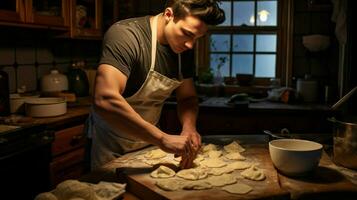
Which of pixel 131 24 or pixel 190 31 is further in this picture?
pixel 131 24

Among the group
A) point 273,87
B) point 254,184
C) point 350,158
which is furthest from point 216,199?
point 273,87

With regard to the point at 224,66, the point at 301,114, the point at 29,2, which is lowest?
the point at 301,114

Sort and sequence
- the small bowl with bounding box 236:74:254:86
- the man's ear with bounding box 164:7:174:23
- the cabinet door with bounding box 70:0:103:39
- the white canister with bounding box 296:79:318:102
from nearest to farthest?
1. the man's ear with bounding box 164:7:174:23
2. the cabinet door with bounding box 70:0:103:39
3. the white canister with bounding box 296:79:318:102
4. the small bowl with bounding box 236:74:254:86

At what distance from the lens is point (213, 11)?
1482 millimetres

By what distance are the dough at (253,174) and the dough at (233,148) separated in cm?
24

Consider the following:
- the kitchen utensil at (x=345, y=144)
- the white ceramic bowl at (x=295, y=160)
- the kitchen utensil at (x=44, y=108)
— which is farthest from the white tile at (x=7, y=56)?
the kitchen utensil at (x=345, y=144)

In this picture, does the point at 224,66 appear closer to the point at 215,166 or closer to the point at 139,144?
the point at 139,144

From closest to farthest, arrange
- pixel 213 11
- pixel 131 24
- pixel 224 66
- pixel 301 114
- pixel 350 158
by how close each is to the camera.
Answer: pixel 350 158
pixel 213 11
pixel 131 24
pixel 301 114
pixel 224 66

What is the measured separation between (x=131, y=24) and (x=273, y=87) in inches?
82.2

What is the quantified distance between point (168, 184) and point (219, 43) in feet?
9.34

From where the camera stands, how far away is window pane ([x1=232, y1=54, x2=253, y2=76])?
378 cm

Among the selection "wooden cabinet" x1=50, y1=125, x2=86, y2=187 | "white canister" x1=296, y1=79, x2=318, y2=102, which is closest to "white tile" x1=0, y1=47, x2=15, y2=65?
"wooden cabinet" x1=50, y1=125, x2=86, y2=187

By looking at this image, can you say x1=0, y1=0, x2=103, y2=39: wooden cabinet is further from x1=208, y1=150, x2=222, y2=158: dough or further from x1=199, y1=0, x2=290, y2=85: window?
x1=208, y1=150, x2=222, y2=158: dough

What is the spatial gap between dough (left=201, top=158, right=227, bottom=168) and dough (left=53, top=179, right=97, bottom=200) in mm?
462
